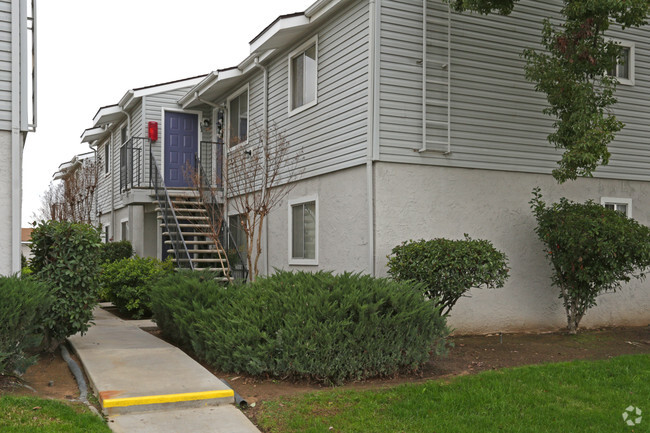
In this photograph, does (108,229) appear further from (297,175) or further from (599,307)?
(599,307)

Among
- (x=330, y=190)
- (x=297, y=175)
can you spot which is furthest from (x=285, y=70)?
(x=330, y=190)

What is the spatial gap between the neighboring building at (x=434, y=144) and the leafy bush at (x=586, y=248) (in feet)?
2.12

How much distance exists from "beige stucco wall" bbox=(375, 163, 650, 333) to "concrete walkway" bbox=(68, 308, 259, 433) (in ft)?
12.1

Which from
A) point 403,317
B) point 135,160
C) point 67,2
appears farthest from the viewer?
point 135,160

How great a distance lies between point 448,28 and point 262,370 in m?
6.38

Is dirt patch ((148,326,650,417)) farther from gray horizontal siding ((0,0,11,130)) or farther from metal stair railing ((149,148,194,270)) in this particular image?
gray horizontal siding ((0,0,11,130))

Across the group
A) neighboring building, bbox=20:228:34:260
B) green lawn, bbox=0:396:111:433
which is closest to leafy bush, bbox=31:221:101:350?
neighboring building, bbox=20:228:34:260

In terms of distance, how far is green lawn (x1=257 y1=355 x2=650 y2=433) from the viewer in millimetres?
5488

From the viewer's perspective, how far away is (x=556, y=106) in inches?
377

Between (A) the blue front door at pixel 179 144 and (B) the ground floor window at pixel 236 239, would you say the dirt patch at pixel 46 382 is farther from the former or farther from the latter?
(A) the blue front door at pixel 179 144

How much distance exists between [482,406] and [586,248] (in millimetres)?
4321

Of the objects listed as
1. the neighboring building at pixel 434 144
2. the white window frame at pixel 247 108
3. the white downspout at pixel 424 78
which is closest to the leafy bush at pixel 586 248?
the neighboring building at pixel 434 144

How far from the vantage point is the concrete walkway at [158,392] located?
549 centimetres

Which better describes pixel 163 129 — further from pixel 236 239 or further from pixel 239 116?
pixel 236 239
